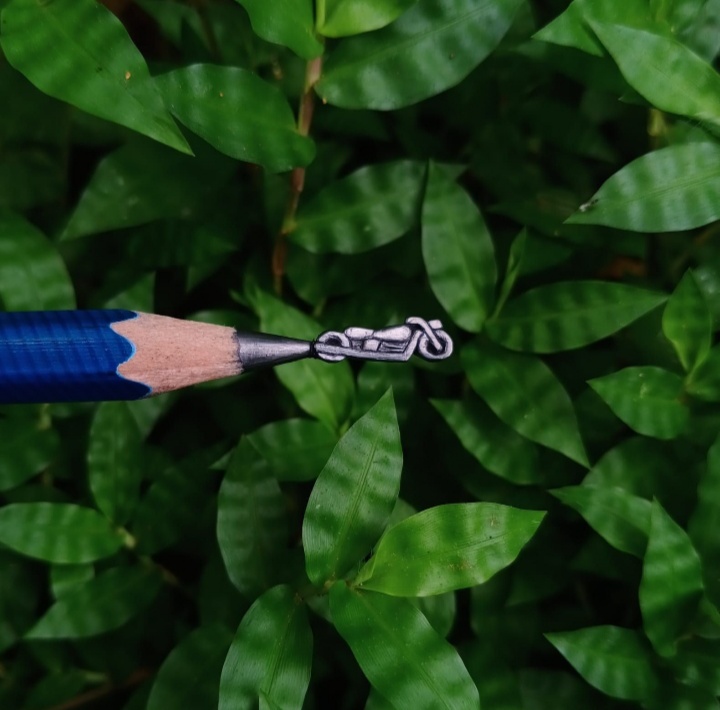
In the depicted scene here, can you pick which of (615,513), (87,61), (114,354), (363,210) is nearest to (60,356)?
(114,354)

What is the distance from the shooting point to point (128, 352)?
464mm

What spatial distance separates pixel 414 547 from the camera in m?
0.50

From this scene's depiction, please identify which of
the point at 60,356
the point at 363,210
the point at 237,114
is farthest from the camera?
the point at 363,210

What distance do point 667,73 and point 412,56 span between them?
6.8 inches

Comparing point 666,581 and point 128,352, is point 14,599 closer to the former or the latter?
point 128,352

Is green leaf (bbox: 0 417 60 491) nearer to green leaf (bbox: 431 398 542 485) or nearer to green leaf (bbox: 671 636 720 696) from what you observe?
green leaf (bbox: 431 398 542 485)

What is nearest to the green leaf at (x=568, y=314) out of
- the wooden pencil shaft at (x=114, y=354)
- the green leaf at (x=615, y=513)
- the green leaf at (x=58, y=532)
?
the green leaf at (x=615, y=513)

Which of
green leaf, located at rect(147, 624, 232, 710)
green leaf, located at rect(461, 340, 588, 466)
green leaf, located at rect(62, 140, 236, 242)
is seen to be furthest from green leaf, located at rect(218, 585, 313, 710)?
green leaf, located at rect(62, 140, 236, 242)

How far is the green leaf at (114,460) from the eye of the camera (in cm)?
65

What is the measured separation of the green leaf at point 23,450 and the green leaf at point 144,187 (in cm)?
16

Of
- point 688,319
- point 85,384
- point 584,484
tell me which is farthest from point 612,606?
point 85,384

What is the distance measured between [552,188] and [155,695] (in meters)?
0.52

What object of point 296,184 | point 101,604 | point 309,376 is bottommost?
point 101,604

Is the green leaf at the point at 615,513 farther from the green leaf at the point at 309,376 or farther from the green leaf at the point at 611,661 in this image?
the green leaf at the point at 309,376
